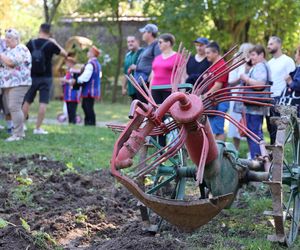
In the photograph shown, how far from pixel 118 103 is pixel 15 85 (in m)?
15.2

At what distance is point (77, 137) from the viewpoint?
11.5 metres

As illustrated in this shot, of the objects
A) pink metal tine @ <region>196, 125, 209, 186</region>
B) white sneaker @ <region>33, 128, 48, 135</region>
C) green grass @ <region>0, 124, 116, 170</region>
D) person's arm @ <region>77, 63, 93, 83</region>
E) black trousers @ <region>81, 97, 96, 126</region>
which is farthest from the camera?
black trousers @ <region>81, 97, 96, 126</region>

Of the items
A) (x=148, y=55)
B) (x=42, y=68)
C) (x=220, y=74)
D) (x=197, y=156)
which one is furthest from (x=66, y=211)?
(x=42, y=68)

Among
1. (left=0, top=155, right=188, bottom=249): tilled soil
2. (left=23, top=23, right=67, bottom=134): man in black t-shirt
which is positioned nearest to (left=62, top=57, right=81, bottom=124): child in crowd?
(left=23, top=23, right=67, bottom=134): man in black t-shirt

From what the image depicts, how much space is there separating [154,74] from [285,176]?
170 inches

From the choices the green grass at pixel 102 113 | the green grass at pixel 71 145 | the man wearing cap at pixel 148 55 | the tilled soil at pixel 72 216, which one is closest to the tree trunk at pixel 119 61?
the green grass at pixel 102 113

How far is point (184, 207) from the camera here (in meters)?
4.07

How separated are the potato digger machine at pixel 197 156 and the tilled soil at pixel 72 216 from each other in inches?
13.8

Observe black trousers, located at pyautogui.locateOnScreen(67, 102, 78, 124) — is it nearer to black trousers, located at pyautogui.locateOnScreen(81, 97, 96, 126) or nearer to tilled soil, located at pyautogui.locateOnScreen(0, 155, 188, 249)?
black trousers, located at pyautogui.locateOnScreen(81, 97, 96, 126)

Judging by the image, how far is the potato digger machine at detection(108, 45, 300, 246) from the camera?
3.91 meters

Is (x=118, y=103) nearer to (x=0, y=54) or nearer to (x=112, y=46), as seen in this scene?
(x=112, y=46)

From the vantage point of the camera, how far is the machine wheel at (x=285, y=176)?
4.39 m

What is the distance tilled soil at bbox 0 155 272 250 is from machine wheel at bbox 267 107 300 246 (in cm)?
41

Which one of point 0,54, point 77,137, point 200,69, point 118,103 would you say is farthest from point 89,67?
point 118,103
